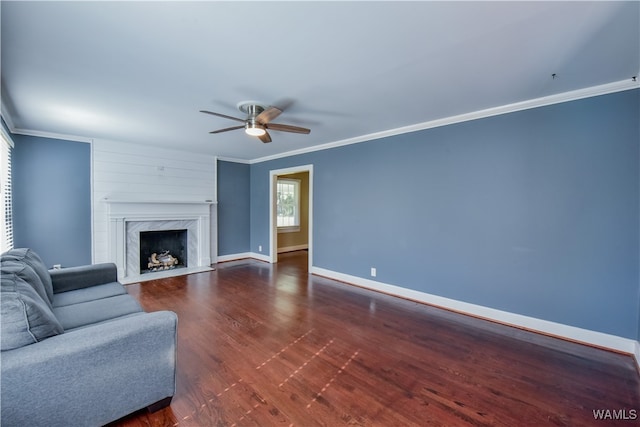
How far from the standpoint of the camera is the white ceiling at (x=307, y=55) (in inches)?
63.6

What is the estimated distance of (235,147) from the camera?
521 centimetres

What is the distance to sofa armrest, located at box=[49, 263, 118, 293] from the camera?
106 inches

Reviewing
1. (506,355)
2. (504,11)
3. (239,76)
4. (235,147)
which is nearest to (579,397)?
(506,355)

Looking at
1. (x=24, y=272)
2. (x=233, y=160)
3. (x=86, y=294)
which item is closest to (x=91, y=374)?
(x=24, y=272)

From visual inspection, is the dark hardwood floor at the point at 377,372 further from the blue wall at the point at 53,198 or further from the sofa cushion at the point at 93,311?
the blue wall at the point at 53,198

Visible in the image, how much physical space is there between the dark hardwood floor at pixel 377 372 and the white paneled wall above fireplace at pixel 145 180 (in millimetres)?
2177

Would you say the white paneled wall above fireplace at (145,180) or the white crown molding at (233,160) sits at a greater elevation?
the white crown molding at (233,160)

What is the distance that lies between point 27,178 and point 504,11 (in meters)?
6.05

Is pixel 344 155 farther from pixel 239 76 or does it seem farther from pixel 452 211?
pixel 239 76

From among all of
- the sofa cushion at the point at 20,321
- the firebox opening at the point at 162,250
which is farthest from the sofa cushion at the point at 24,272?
the firebox opening at the point at 162,250

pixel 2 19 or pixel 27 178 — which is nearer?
pixel 2 19

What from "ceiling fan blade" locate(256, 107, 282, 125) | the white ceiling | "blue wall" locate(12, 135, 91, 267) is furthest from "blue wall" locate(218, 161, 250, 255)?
"ceiling fan blade" locate(256, 107, 282, 125)

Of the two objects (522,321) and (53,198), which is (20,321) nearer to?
(53,198)

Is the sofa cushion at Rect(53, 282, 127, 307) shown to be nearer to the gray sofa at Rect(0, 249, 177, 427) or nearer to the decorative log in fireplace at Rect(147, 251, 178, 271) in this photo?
the gray sofa at Rect(0, 249, 177, 427)
